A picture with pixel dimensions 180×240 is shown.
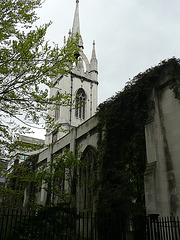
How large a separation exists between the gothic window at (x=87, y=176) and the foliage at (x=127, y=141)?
2.16 metres

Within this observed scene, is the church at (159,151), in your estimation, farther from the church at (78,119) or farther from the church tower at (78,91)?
the church tower at (78,91)

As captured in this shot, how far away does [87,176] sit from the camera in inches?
717

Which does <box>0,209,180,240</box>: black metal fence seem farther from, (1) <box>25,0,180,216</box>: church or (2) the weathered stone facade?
(1) <box>25,0,180,216</box>: church

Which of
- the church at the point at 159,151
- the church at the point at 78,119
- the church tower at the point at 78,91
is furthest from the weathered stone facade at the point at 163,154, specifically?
the church tower at the point at 78,91

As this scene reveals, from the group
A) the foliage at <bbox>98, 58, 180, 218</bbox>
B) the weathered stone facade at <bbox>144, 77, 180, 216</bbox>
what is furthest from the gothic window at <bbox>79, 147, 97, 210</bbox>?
the weathered stone facade at <bbox>144, 77, 180, 216</bbox>

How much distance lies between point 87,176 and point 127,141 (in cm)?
490

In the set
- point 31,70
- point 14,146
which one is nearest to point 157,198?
point 14,146

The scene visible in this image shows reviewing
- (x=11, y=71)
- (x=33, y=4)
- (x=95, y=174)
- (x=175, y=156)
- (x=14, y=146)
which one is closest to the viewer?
(x=11, y=71)

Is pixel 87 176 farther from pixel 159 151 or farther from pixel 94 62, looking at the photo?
pixel 94 62

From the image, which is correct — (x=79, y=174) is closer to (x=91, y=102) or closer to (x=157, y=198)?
(x=157, y=198)

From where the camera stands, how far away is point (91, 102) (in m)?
44.4

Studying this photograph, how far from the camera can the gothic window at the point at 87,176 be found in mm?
17263

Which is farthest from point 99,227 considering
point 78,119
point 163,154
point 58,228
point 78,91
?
point 78,91

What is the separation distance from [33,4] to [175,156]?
8609 mm
